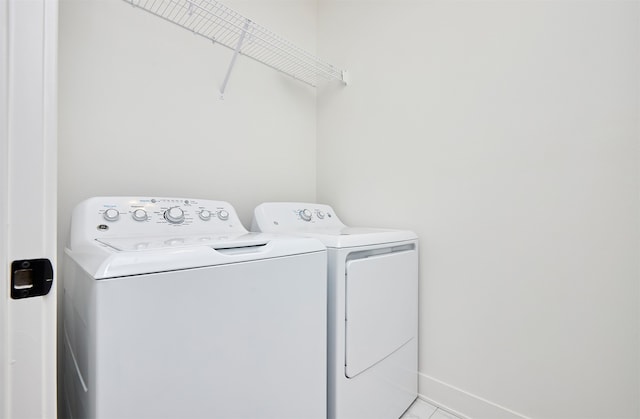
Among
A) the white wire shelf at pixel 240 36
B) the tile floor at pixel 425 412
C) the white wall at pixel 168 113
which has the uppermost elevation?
the white wire shelf at pixel 240 36

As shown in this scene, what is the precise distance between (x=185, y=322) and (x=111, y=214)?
1.95ft

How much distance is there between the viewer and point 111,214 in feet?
3.41

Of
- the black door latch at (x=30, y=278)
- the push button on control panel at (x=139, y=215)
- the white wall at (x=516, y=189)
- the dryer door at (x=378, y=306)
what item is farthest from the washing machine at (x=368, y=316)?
the black door latch at (x=30, y=278)

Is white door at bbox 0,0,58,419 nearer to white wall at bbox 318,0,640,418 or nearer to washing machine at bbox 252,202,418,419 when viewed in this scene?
washing machine at bbox 252,202,418,419

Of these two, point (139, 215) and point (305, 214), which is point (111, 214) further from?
point (305, 214)

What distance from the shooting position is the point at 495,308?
51.8 inches

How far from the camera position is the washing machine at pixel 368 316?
1.10 meters

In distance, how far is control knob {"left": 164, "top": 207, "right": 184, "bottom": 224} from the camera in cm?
114

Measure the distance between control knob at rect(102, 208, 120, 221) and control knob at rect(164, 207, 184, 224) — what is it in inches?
6.2

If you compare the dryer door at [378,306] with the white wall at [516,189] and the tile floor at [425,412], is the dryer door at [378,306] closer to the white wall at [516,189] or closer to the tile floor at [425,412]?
the white wall at [516,189]

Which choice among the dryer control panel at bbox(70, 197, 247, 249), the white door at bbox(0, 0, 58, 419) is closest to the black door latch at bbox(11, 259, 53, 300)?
the white door at bbox(0, 0, 58, 419)

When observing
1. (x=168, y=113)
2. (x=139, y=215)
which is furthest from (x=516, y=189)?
(x=168, y=113)

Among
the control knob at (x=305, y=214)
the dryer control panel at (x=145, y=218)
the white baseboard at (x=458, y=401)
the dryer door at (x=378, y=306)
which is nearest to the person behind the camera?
the dryer control panel at (x=145, y=218)

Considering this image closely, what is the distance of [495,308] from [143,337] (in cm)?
137
